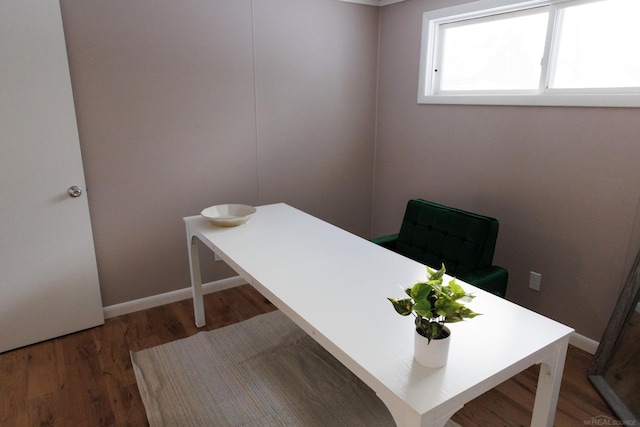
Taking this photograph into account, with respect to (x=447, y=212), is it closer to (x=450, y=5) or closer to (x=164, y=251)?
(x=450, y=5)

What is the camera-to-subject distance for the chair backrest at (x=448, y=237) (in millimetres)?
2391

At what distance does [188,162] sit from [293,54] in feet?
3.90

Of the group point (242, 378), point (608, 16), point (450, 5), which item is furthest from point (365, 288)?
point (450, 5)

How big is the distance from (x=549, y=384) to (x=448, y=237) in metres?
1.24

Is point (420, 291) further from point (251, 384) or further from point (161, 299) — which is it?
point (161, 299)

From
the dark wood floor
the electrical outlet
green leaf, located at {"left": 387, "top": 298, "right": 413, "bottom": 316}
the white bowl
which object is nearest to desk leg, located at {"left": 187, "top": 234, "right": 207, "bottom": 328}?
the dark wood floor

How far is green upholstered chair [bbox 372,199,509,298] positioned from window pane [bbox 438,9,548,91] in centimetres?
101

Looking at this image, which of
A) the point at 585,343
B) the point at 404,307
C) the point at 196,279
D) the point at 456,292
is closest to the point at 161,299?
the point at 196,279

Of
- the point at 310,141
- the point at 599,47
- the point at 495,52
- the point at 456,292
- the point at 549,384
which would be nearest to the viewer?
the point at 456,292

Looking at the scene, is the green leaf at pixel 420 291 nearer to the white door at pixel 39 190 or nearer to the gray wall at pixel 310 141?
the gray wall at pixel 310 141

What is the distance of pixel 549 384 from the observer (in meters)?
1.40

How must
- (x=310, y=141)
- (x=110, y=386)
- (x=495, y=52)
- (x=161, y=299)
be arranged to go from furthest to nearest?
A: (x=310, y=141) → (x=161, y=299) → (x=495, y=52) → (x=110, y=386)

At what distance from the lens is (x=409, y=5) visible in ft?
10.7

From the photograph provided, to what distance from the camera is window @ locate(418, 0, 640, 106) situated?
226 cm
